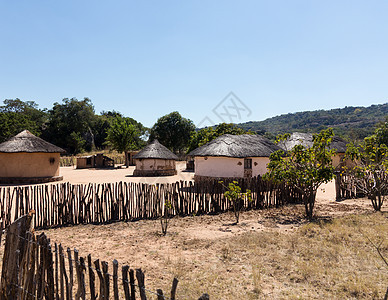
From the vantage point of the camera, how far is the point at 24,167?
1880cm

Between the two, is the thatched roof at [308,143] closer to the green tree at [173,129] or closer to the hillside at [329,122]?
the green tree at [173,129]

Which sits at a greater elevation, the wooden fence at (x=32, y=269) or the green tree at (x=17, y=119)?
the green tree at (x=17, y=119)

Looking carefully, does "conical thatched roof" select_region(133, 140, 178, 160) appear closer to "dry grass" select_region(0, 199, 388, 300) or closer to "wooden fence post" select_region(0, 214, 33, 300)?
"dry grass" select_region(0, 199, 388, 300)

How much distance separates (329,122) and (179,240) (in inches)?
4158

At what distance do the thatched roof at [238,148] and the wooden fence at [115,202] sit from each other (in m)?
6.60

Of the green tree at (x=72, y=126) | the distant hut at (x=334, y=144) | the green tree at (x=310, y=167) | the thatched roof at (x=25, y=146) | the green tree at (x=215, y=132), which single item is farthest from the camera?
the green tree at (x=72, y=126)

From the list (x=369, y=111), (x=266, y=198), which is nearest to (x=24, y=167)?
(x=266, y=198)

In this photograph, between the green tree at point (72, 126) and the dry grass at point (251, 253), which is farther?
the green tree at point (72, 126)

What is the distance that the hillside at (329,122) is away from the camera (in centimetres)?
8346

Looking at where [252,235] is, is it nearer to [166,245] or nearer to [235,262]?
[235,262]

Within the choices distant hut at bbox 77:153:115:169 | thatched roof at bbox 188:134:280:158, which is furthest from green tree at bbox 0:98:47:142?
thatched roof at bbox 188:134:280:158

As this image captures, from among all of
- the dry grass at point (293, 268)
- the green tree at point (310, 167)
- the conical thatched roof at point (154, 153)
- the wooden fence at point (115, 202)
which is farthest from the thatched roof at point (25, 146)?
the dry grass at point (293, 268)

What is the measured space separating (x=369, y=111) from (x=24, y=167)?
132617mm

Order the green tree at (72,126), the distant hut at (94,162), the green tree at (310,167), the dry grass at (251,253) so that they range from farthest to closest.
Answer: the green tree at (72,126)
the distant hut at (94,162)
the green tree at (310,167)
the dry grass at (251,253)
